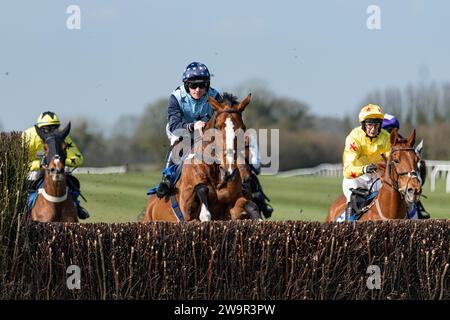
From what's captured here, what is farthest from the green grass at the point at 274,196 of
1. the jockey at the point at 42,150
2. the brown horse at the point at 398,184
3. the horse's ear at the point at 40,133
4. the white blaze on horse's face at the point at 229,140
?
the white blaze on horse's face at the point at 229,140

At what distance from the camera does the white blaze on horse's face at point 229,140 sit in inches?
384

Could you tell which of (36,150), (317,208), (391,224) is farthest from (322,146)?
(391,224)

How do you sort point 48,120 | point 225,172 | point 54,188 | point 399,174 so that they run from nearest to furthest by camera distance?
point 225,172, point 399,174, point 54,188, point 48,120

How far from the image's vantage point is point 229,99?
10.2 metres

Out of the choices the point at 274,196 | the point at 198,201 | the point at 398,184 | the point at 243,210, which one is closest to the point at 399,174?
the point at 398,184

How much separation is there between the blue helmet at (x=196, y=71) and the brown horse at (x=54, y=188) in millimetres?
1766

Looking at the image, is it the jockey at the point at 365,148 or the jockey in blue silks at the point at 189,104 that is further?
the jockey at the point at 365,148

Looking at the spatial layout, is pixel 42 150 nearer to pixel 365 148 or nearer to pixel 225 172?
pixel 225 172

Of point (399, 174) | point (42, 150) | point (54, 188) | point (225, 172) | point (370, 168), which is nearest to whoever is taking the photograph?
point (225, 172)

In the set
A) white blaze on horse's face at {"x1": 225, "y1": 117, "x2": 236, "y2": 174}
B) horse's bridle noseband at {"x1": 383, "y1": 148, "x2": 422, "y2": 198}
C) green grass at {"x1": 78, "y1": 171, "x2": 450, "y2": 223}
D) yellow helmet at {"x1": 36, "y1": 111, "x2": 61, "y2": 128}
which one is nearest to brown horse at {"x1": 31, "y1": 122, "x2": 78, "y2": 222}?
yellow helmet at {"x1": 36, "y1": 111, "x2": 61, "y2": 128}

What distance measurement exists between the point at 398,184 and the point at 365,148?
47.2 inches

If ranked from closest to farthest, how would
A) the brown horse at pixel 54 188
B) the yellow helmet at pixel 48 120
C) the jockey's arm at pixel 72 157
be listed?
the brown horse at pixel 54 188, the jockey's arm at pixel 72 157, the yellow helmet at pixel 48 120

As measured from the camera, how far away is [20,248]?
7.91 meters

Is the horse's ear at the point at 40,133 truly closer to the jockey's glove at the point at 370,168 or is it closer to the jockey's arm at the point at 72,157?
the jockey's arm at the point at 72,157
